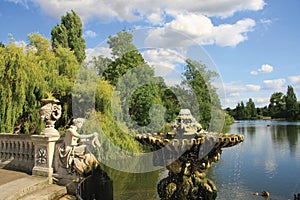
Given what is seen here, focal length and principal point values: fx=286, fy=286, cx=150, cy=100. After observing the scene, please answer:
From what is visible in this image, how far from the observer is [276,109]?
76375 millimetres

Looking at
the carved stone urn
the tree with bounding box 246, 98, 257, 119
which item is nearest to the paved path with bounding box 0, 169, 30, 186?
the carved stone urn

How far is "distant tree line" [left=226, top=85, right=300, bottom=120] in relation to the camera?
2719 inches

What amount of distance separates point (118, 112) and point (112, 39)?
154 inches

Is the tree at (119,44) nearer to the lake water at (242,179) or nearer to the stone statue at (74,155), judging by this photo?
the lake water at (242,179)

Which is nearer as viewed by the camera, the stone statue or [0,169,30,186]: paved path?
the stone statue

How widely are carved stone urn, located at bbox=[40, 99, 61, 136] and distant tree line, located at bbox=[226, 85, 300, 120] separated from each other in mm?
59738

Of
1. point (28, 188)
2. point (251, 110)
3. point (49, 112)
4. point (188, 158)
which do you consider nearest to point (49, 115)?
point (49, 112)

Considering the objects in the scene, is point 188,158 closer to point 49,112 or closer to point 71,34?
point 49,112

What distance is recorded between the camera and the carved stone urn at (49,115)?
5.97m

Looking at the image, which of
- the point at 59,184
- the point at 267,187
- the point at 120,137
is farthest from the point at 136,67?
the point at 59,184

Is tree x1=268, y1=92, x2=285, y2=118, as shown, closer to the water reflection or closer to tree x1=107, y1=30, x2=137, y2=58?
the water reflection

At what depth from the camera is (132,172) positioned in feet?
40.7

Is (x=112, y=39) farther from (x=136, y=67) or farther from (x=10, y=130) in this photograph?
(x=10, y=130)

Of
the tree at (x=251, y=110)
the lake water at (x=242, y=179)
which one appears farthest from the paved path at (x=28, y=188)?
the tree at (x=251, y=110)
